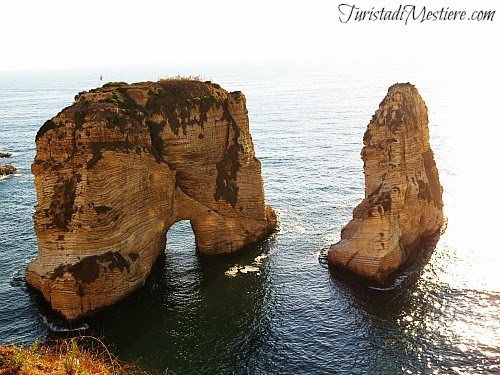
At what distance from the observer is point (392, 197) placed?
158 feet

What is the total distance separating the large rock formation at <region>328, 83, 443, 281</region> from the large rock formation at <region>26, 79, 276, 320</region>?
13053 millimetres

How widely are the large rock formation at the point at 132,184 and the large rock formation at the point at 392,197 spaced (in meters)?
13.1

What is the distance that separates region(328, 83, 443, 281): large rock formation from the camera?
47375 mm

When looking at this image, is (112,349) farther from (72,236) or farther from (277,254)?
(277,254)

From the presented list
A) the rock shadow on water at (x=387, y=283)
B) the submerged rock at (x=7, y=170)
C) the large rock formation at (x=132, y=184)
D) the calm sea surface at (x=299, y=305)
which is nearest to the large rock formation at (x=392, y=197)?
the rock shadow on water at (x=387, y=283)

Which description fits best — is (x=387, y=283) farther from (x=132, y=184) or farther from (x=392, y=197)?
(x=132, y=184)

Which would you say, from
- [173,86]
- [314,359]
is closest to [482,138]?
[173,86]

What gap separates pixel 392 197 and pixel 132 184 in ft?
81.9

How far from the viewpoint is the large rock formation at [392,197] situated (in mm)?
47375

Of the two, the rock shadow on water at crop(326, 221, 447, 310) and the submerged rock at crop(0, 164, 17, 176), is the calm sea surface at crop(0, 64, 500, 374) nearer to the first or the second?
the rock shadow on water at crop(326, 221, 447, 310)

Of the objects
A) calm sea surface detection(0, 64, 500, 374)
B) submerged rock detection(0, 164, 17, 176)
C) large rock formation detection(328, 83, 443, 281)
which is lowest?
calm sea surface detection(0, 64, 500, 374)

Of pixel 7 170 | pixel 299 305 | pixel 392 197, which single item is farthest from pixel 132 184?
pixel 7 170

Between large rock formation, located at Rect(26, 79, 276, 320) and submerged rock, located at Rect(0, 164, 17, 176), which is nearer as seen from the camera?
large rock formation, located at Rect(26, 79, 276, 320)

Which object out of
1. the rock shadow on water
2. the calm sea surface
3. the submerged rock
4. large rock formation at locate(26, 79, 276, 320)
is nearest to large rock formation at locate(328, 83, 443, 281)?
the rock shadow on water
